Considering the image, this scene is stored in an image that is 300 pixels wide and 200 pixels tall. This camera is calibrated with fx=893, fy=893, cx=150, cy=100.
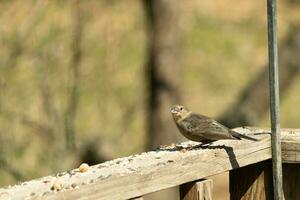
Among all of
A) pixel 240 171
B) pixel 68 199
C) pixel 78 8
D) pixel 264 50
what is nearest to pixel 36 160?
pixel 78 8

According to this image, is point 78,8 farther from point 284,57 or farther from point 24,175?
point 284,57

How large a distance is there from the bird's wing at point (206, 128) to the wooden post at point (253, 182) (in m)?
0.17

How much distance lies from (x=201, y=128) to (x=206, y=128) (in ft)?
0.22

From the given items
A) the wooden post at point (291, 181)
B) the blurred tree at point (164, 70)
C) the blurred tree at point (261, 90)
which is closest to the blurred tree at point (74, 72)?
the blurred tree at point (164, 70)

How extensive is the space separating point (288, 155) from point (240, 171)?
0.72 feet

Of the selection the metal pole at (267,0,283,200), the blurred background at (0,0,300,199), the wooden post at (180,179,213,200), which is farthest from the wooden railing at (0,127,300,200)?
the blurred background at (0,0,300,199)

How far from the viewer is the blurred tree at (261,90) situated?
9312 mm

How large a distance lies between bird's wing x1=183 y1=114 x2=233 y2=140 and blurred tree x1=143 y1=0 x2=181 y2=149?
533 cm

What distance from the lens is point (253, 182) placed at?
360cm

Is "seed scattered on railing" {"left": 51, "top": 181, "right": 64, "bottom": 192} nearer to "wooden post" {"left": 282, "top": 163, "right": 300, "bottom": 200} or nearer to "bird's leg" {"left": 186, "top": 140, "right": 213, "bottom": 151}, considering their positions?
"bird's leg" {"left": 186, "top": 140, "right": 213, "bottom": 151}

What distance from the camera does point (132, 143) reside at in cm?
1257

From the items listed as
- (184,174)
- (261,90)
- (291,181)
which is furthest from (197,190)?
(261,90)

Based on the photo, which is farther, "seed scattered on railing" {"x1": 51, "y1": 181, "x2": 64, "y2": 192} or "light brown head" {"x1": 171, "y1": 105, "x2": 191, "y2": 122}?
"light brown head" {"x1": 171, "y1": 105, "x2": 191, "y2": 122}

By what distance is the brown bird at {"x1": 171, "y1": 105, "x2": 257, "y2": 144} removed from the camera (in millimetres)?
3657
